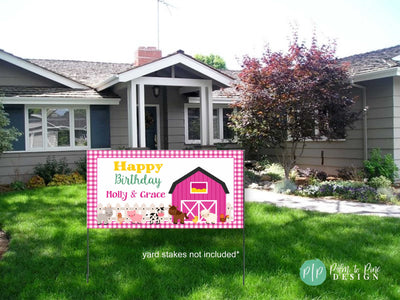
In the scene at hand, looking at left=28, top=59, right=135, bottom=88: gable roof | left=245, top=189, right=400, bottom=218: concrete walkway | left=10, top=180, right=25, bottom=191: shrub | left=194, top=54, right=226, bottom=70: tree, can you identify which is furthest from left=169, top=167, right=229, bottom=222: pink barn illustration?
left=194, top=54, right=226, bottom=70: tree

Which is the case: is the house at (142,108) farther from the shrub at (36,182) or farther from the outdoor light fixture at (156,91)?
the shrub at (36,182)

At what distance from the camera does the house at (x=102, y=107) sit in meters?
12.2

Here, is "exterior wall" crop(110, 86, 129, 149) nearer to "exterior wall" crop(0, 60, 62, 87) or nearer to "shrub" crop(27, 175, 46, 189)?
"exterior wall" crop(0, 60, 62, 87)

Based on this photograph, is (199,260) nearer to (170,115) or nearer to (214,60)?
(170,115)

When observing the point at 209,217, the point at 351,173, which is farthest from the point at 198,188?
the point at 351,173

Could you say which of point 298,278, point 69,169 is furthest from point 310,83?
point 69,169

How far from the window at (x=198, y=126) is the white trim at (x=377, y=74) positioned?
5.01m

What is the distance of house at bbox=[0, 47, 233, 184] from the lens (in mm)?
12227

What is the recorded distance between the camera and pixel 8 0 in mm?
5762

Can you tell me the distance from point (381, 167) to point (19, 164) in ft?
34.1

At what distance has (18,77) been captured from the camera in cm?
1323

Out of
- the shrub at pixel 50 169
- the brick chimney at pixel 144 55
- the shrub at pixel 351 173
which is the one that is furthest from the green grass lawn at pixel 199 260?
the brick chimney at pixel 144 55

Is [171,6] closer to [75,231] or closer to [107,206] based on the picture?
[107,206]

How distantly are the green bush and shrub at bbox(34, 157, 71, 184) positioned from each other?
345 inches
